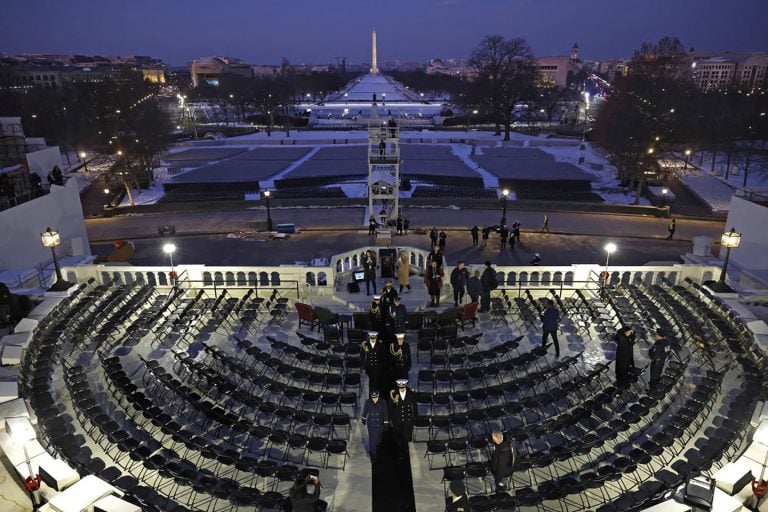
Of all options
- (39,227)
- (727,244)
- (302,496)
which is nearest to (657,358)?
(727,244)

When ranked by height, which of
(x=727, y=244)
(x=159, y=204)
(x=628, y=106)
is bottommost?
(x=159, y=204)

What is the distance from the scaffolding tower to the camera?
88.0 feet

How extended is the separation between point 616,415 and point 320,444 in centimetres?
609

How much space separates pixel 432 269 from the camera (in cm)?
1616

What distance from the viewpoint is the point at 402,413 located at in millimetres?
9703

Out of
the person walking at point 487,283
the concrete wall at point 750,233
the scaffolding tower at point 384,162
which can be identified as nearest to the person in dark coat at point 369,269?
the person walking at point 487,283

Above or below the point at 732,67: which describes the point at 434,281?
below

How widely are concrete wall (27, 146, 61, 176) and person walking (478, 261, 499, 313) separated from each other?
24834mm

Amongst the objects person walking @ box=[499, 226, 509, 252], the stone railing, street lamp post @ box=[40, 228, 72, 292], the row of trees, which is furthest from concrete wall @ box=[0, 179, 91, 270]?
→ the row of trees

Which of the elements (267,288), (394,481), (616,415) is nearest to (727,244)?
(616,415)

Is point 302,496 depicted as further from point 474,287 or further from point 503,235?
point 503,235

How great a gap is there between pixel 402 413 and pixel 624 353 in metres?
5.38

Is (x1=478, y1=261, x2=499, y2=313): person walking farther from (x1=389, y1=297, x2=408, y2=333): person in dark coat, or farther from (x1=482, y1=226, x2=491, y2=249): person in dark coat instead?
(x1=482, y1=226, x2=491, y2=249): person in dark coat

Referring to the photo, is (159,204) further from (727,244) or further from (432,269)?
(727,244)
